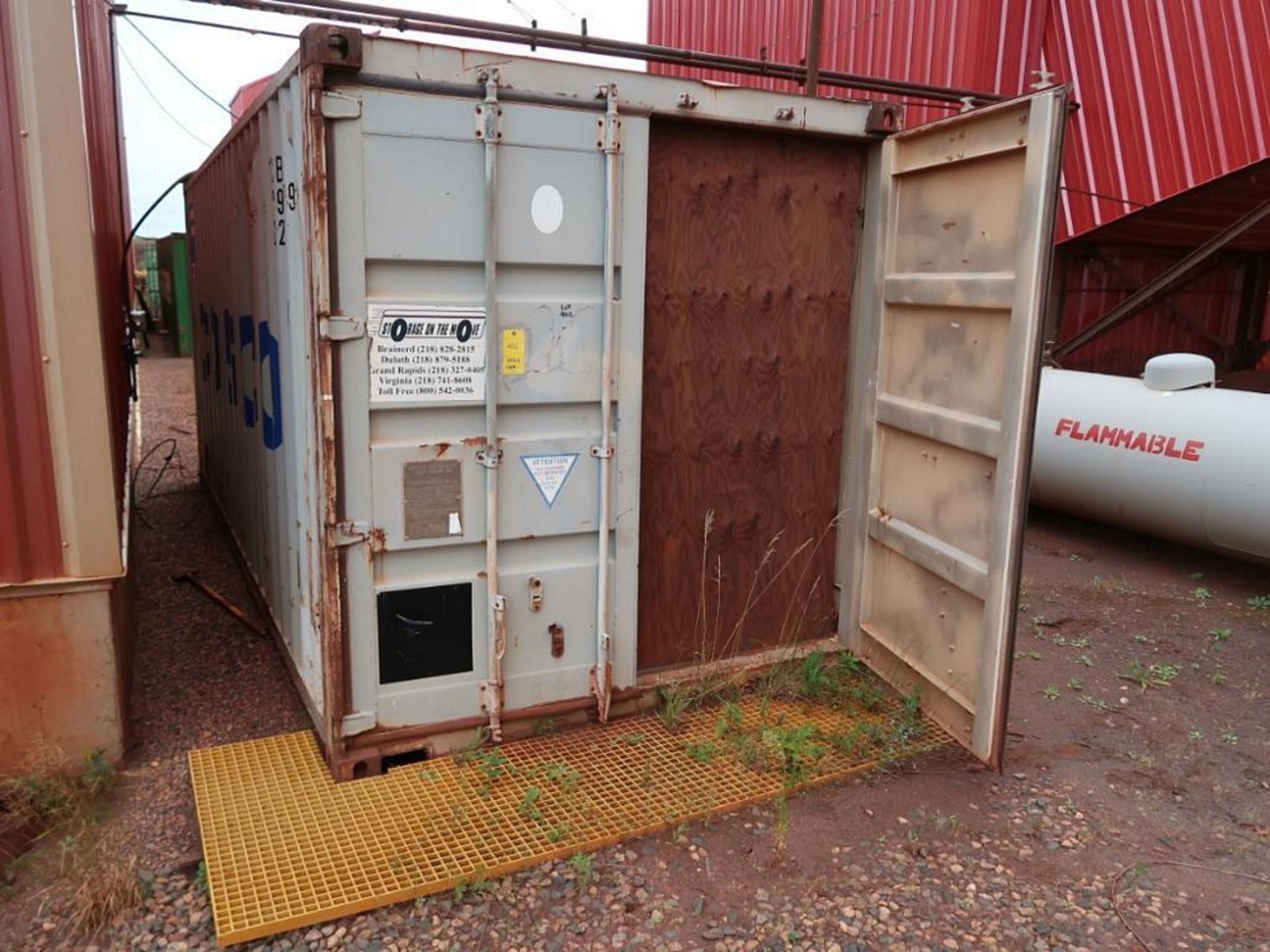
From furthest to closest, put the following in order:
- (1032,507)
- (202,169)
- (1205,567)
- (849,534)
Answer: (1032,507) < (1205,567) < (202,169) < (849,534)

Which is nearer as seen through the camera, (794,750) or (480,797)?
(480,797)

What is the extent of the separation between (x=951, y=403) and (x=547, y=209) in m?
1.88

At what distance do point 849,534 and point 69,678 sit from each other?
3.47 metres

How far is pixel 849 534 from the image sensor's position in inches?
184

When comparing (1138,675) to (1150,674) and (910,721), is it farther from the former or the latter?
(910,721)

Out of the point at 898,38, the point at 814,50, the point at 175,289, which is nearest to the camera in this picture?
the point at 814,50

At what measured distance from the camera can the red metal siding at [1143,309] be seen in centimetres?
1147

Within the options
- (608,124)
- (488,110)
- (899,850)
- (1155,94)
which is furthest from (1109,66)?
(899,850)

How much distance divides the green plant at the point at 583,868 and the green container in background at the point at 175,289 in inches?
703

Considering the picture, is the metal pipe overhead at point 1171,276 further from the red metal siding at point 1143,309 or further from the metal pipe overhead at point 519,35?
the metal pipe overhead at point 519,35

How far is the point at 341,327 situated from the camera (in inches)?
133

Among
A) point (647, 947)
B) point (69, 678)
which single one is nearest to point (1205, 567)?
point (647, 947)

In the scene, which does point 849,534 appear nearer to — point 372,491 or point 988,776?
point 988,776

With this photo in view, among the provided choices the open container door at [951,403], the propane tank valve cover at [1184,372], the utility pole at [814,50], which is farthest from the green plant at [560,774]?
the propane tank valve cover at [1184,372]
